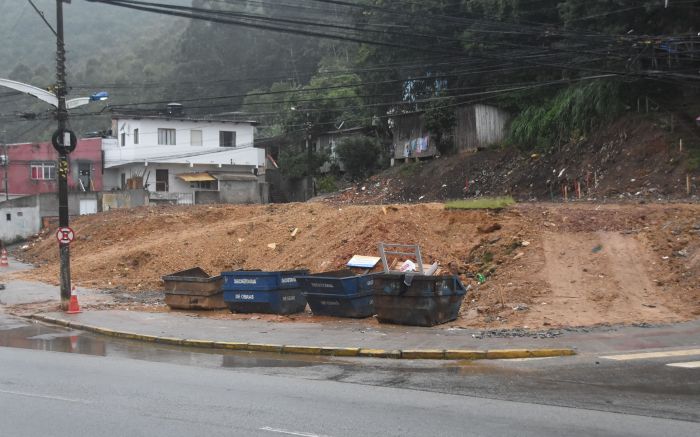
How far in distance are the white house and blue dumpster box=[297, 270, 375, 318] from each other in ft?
139

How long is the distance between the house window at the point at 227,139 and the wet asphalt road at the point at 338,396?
5163 centimetres

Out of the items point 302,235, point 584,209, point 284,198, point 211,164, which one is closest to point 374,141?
point 284,198

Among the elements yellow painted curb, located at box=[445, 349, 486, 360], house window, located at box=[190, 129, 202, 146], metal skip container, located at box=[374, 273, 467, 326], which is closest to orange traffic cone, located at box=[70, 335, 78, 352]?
metal skip container, located at box=[374, 273, 467, 326]

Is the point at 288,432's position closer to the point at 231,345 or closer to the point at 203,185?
the point at 231,345

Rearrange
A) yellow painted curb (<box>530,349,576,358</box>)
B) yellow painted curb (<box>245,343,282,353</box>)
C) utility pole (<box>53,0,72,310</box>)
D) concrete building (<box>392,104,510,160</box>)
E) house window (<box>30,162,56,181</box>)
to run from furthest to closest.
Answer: house window (<box>30,162,56,181</box>) → concrete building (<box>392,104,510,160</box>) → utility pole (<box>53,0,72,310</box>) → yellow painted curb (<box>245,343,282,353</box>) → yellow painted curb (<box>530,349,576,358</box>)

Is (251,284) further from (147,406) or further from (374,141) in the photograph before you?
(374,141)

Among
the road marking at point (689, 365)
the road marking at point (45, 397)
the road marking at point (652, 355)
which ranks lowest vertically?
the road marking at point (652, 355)

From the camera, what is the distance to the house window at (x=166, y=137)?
61.4 metres

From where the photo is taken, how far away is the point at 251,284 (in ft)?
60.5

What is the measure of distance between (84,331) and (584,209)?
14959 millimetres

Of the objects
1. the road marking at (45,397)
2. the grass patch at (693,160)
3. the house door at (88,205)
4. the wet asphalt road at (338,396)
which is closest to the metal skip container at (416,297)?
the wet asphalt road at (338,396)

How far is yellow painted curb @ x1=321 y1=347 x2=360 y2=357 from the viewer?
13.3 metres

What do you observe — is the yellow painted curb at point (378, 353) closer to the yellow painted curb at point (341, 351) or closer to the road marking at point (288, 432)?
the yellow painted curb at point (341, 351)

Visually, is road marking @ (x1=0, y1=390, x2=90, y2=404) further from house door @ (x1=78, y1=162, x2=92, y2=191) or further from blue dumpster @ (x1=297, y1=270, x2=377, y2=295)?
house door @ (x1=78, y1=162, x2=92, y2=191)
